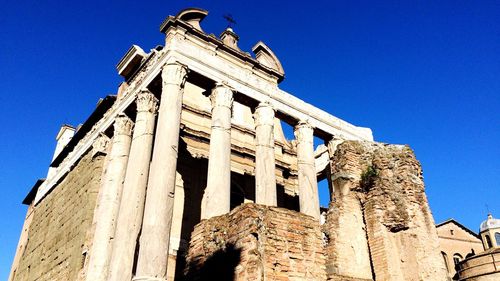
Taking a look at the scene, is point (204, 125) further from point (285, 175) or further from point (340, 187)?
→ point (340, 187)

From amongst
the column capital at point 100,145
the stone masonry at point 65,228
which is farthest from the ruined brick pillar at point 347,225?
the column capital at point 100,145

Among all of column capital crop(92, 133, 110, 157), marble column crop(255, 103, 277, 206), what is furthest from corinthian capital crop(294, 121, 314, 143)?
column capital crop(92, 133, 110, 157)

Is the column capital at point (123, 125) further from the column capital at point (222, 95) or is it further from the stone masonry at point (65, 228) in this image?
the column capital at point (222, 95)

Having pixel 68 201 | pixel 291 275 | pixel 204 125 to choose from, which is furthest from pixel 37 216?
pixel 291 275

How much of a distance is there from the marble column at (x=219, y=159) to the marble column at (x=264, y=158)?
1.28 m

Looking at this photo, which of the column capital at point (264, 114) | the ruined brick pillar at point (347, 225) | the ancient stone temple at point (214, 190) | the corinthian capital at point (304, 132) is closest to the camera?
the ancient stone temple at point (214, 190)

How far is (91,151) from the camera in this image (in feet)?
53.8

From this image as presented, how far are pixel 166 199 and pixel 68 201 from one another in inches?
334

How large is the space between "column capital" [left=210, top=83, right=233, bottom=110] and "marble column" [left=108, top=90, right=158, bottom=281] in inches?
83.4

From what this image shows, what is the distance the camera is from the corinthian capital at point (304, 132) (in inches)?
618

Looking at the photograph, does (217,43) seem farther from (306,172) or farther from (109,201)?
(109,201)

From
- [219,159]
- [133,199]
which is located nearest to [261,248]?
[219,159]

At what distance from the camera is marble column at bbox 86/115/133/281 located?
481 inches

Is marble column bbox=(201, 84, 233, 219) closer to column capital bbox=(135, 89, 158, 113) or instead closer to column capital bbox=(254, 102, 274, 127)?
column capital bbox=(254, 102, 274, 127)
